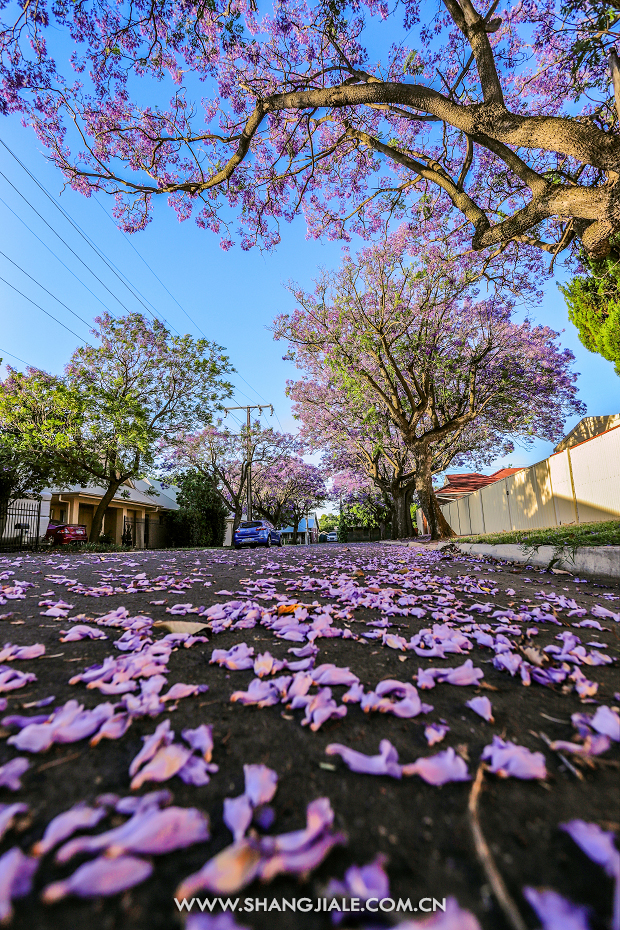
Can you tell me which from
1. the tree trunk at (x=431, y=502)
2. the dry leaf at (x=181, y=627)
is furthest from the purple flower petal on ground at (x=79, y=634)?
the tree trunk at (x=431, y=502)

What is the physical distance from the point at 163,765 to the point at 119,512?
26.9m

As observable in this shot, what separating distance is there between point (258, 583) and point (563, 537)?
4455 millimetres

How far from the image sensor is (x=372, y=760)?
3.47ft

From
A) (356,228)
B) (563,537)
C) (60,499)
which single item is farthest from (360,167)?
(60,499)

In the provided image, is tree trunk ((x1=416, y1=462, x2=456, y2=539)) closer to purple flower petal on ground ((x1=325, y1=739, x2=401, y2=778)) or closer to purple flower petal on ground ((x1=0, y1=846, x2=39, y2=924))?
purple flower petal on ground ((x1=325, y1=739, x2=401, y2=778))

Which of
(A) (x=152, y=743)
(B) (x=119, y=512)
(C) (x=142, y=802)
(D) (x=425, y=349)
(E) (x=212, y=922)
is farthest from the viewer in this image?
(B) (x=119, y=512)

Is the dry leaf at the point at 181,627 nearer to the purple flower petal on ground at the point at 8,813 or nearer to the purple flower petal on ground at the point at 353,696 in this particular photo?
the purple flower petal on ground at the point at 353,696

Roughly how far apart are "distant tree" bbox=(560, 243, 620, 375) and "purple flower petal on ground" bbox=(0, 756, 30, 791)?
38.6ft

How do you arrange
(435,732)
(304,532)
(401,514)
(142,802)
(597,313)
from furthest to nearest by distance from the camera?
(304,532) < (401,514) < (597,313) < (435,732) < (142,802)

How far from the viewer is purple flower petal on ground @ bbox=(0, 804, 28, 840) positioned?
788mm

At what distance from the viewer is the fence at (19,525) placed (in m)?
12.6

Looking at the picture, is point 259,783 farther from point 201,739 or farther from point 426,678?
point 426,678

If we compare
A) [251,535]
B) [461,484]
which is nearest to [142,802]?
[251,535]

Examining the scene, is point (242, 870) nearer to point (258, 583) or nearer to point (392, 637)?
point (392, 637)
